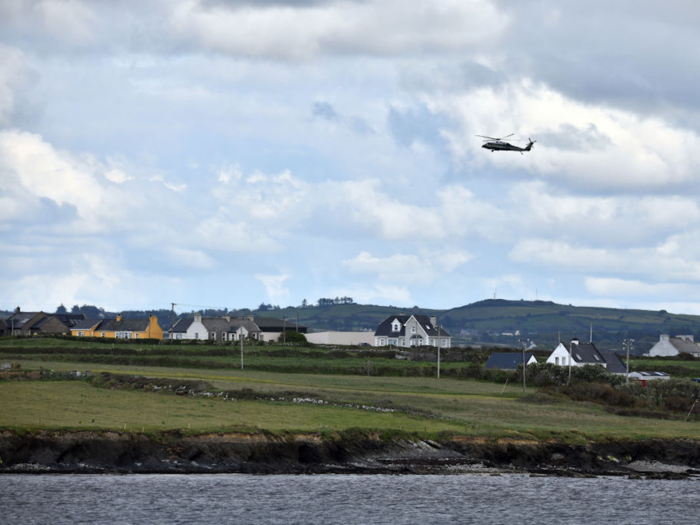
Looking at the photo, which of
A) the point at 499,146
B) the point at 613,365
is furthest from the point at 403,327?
the point at 499,146

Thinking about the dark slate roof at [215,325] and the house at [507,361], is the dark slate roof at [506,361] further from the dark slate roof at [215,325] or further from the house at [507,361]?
the dark slate roof at [215,325]

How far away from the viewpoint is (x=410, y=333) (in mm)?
191500

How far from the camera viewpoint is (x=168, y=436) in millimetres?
55531

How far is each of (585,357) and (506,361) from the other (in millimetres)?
10186

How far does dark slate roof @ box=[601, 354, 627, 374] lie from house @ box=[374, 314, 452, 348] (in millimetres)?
64091

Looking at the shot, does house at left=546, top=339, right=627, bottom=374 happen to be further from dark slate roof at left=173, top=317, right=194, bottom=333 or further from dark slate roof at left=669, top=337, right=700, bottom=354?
dark slate roof at left=173, top=317, right=194, bottom=333

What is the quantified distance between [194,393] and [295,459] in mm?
23028

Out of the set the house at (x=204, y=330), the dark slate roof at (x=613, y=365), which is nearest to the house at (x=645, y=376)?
the dark slate roof at (x=613, y=365)

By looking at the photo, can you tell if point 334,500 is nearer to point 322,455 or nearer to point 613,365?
point 322,455

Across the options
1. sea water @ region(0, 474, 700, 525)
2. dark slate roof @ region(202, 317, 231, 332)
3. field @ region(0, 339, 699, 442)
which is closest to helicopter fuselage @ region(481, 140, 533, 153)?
field @ region(0, 339, 699, 442)

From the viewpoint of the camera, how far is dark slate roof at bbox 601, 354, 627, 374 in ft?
400

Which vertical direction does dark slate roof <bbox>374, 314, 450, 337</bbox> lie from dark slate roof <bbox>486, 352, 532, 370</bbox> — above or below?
above

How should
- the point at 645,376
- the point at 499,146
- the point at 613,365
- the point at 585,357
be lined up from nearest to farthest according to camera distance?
1. the point at 499,146
2. the point at 645,376
3. the point at 613,365
4. the point at 585,357

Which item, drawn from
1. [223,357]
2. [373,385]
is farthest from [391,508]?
[223,357]
